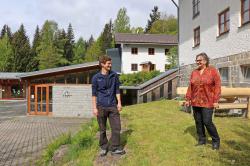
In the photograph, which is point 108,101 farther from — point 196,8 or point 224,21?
point 196,8

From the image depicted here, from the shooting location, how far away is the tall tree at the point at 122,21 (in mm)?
83781

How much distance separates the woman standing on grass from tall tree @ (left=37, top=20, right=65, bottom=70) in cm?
6807

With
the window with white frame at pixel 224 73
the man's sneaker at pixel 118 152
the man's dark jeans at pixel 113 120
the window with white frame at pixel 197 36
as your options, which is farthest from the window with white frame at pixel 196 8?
the man's sneaker at pixel 118 152

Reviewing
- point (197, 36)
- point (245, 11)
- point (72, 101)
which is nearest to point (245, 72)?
point (245, 11)

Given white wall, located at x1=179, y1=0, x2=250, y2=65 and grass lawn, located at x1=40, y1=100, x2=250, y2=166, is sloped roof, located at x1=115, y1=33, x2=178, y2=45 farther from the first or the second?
grass lawn, located at x1=40, y1=100, x2=250, y2=166

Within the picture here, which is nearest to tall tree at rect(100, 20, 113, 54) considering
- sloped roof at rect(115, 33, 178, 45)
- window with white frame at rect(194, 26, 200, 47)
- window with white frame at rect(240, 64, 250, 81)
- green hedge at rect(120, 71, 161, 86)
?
sloped roof at rect(115, 33, 178, 45)

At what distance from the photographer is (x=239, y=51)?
47.1 ft

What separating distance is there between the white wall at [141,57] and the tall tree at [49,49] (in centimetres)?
2846

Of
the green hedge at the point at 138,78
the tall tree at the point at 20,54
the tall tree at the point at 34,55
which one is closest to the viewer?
the green hedge at the point at 138,78

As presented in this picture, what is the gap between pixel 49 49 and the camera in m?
76.1

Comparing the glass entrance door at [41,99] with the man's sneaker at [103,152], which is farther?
the glass entrance door at [41,99]

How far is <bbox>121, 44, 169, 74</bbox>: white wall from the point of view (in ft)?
160

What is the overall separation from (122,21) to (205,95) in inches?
3125

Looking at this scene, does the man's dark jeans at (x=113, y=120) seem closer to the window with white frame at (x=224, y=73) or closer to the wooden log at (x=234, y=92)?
the wooden log at (x=234, y=92)
